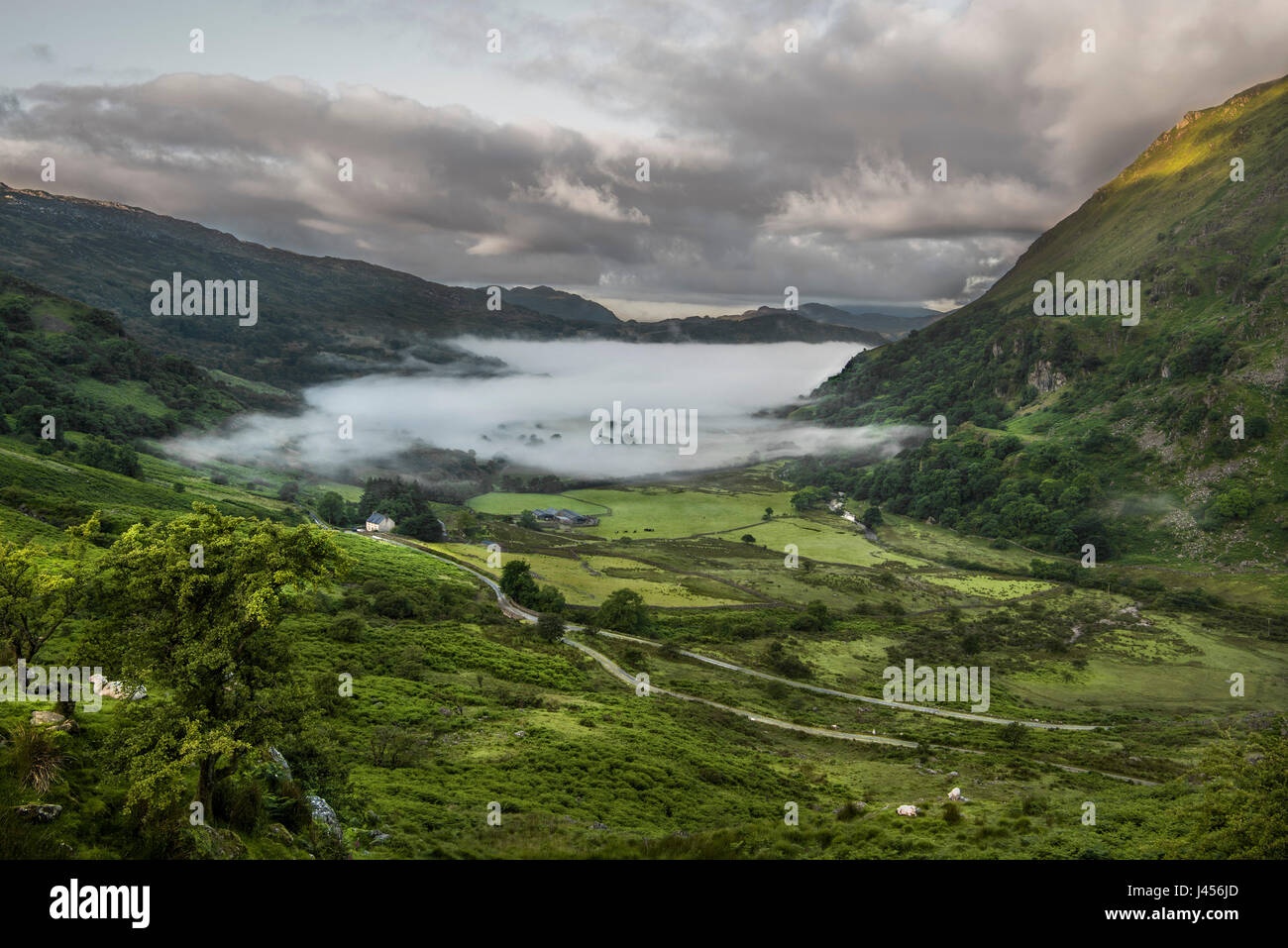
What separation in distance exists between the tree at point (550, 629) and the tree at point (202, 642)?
6626 centimetres

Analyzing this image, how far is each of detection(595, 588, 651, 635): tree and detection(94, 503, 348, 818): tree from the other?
280ft

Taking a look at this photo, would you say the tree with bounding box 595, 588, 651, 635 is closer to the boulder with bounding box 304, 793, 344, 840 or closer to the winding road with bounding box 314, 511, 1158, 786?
the winding road with bounding box 314, 511, 1158, 786

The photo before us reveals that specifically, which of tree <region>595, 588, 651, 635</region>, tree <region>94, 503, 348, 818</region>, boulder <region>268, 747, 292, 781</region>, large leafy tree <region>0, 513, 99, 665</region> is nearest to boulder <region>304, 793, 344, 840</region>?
boulder <region>268, 747, 292, 781</region>

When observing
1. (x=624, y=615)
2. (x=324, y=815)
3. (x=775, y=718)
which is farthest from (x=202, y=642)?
(x=624, y=615)

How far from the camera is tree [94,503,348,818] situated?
723 inches

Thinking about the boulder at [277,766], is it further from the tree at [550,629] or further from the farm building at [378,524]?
the farm building at [378,524]

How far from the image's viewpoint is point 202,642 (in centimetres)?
1892

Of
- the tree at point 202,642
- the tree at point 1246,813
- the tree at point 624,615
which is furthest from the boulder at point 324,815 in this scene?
the tree at point 624,615

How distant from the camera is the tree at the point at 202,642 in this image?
1836 cm

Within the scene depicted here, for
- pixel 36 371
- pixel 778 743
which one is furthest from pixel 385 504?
pixel 778 743

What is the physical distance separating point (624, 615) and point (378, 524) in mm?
97104

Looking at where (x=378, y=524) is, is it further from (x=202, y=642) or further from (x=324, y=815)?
(x=202, y=642)

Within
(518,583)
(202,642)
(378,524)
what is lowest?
(518,583)
